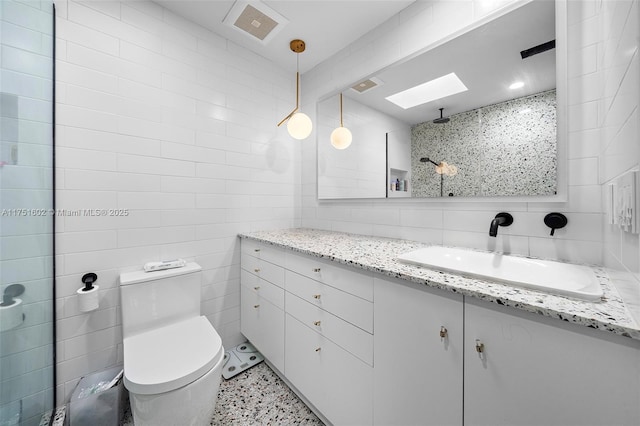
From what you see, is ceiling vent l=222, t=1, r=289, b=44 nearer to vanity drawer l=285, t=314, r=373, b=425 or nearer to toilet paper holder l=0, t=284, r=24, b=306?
toilet paper holder l=0, t=284, r=24, b=306

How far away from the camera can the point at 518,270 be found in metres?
1.09

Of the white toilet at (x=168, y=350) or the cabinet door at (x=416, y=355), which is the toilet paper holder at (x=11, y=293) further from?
the cabinet door at (x=416, y=355)

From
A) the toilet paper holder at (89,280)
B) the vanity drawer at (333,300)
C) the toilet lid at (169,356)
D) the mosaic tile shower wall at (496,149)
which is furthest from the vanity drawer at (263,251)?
the mosaic tile shower wall at (496,149)

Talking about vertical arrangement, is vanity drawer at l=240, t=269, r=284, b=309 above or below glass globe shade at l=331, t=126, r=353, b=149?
below

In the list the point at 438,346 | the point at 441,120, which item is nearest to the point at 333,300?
the point at 438,346

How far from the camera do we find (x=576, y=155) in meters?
1.07

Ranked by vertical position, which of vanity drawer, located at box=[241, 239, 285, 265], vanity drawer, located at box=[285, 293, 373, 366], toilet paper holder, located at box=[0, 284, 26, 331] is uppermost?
vanity drawer, located at box=[241, 239, 285, 265]

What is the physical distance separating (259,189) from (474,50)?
1.80m

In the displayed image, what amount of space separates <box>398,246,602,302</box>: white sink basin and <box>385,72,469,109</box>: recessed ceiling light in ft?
3.05

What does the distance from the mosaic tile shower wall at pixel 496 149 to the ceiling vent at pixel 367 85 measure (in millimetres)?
541

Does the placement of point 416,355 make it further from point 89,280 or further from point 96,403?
point 89,280

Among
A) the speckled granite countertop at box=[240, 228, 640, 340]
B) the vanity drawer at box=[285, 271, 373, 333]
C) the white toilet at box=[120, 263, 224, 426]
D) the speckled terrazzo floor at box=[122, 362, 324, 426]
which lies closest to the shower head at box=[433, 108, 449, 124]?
the speckled granite countertop at box=[240, 228, 640, 340]

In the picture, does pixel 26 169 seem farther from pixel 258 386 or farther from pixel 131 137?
pixel 258 386

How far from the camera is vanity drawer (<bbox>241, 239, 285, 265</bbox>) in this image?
1587mm
